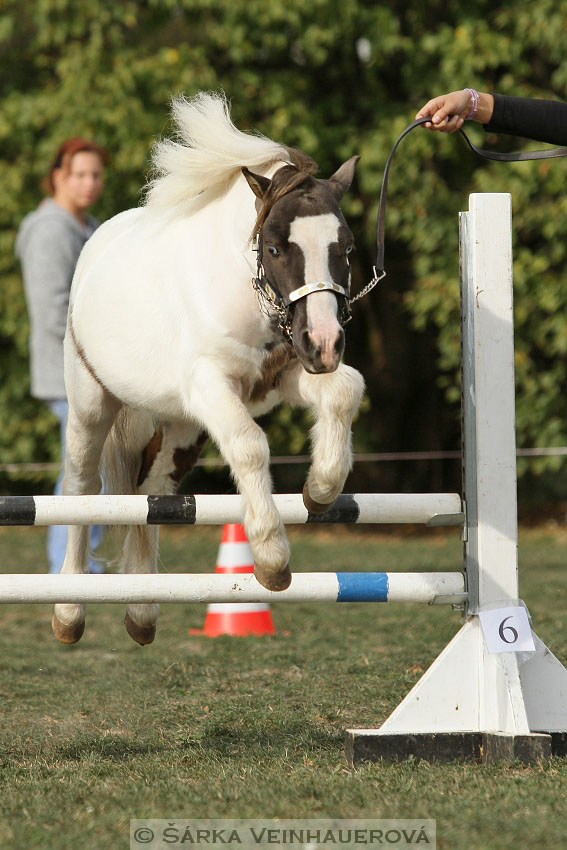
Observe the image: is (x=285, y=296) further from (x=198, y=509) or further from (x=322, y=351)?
(x=198, y=509)

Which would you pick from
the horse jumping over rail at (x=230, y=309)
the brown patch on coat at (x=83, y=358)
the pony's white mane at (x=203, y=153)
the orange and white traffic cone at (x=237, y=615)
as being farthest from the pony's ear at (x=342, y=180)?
the orange and white traffic cone at (x=237, y=615)

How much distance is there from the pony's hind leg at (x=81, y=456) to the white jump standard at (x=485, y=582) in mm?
1336

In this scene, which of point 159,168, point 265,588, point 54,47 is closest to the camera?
point 265,588

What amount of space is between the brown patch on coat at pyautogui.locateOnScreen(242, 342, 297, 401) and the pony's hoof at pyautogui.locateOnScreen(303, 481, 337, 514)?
0.37 metres

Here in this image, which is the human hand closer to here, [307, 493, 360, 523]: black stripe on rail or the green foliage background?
[307, 493, 360, 523]: black stripe on rail

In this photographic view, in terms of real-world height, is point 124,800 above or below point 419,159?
below


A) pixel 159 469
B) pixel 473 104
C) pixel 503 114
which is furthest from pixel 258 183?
pixel 159 469

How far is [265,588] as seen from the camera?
3191mm

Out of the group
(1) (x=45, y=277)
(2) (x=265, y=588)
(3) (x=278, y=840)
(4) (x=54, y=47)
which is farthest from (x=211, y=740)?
(4) (x=54, y=47)

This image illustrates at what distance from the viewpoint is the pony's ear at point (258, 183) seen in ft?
10.6

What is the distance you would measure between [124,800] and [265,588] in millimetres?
695

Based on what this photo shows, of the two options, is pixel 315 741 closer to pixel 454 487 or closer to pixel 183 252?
pixel 183 252

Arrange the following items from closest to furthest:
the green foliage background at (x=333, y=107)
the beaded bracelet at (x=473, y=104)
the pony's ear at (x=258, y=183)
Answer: the pony's ear at (x=258, y=183)
the beaded bracelet at (x=473, y=104)
the green foliage background at (x=333, y=107)

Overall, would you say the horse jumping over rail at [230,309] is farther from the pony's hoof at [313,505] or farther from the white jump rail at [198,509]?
the white jump rail at [198,509]
